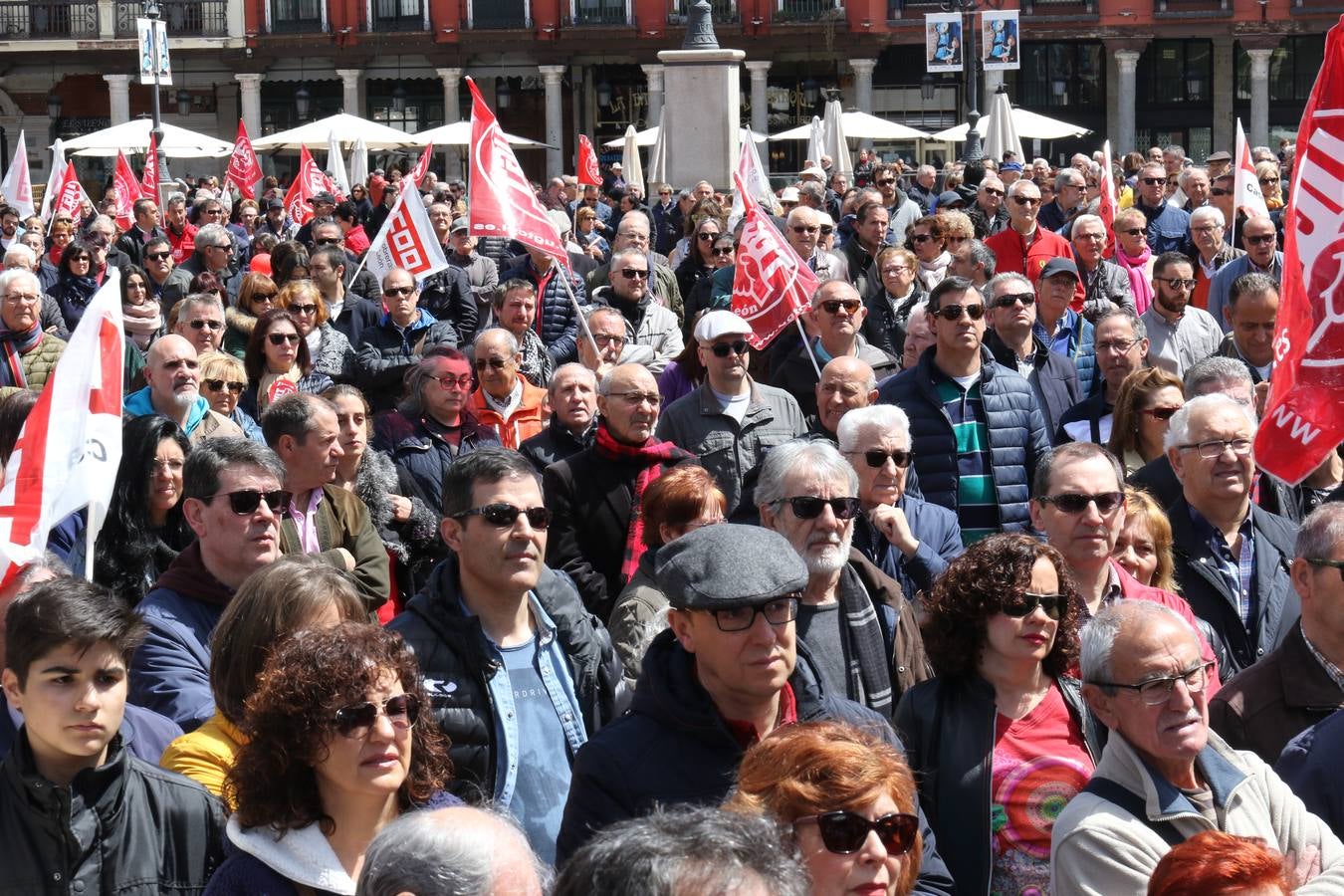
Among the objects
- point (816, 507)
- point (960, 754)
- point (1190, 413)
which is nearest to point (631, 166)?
point (1190, 413)

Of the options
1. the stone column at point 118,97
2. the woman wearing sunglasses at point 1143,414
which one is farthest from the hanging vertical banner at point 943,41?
the stone column at point 118,97

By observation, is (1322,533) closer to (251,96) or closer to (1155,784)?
(1155,784)

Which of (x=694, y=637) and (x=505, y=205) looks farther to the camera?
(x=505, y=205)

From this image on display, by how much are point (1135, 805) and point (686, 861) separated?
1.56m

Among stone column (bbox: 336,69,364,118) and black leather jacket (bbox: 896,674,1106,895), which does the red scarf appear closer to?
black leather jacket (bbox: 896,674,1106,895)

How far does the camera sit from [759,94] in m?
43.9

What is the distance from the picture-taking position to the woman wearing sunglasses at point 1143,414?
22.0ft

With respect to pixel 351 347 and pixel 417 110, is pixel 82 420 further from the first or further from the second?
pixel 417 110

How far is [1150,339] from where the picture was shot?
9180 millimetres

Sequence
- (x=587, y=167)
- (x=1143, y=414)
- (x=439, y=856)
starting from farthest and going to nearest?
(x=587, y=167) → (x=1143, y=414) → (x=439, y=856)

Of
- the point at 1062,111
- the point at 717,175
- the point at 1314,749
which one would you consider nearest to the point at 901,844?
the point at 1314,749

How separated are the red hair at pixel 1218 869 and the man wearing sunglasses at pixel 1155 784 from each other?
526mm

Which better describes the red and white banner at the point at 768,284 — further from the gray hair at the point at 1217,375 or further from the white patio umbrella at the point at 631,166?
the white patio umbrella at the point at 631,166

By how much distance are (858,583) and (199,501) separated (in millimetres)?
1724
